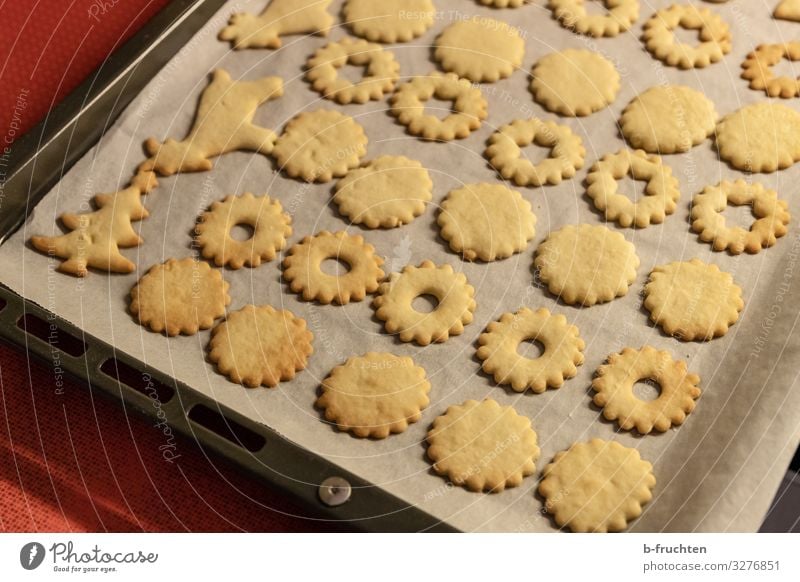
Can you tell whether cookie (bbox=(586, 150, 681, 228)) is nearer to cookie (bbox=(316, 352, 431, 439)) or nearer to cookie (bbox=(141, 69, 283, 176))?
cookie (bbox=(316, 352, 431, 439))

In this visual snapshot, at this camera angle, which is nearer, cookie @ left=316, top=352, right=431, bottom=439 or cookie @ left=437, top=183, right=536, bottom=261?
cookie @ left=316, top=352, right=431, bottom=439

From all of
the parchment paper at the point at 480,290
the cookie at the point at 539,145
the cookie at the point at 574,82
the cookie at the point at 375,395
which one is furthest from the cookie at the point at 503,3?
the cookie at the point at 375,395

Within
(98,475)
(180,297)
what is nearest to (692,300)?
(180,297)

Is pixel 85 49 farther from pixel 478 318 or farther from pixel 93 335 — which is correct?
pixel 478 318

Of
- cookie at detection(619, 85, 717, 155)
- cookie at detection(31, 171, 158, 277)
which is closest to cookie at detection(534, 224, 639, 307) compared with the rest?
cookie at detection(619, 85, 717, 155)

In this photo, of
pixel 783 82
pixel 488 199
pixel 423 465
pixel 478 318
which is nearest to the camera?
pixel 423 465

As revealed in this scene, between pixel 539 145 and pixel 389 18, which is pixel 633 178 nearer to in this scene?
pixel 539 145
